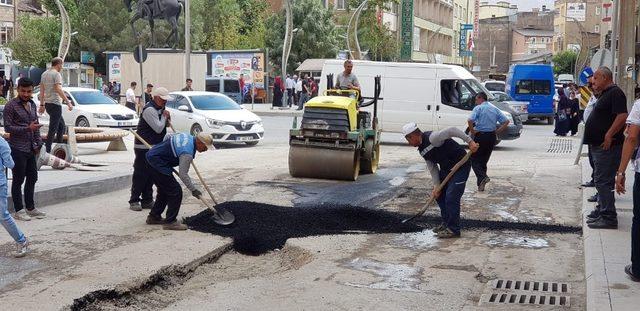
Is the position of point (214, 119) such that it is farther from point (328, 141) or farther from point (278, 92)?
point (278, 92)

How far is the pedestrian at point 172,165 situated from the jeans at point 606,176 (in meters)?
4.58

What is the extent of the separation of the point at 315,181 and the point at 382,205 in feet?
9.42

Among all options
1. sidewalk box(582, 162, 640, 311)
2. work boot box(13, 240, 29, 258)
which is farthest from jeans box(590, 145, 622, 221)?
work boot box(13, 240, 29, 258)

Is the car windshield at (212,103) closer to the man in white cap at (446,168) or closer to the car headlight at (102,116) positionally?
the car headlight at (102,116)

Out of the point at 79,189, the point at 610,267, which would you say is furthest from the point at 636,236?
the point at 79,189

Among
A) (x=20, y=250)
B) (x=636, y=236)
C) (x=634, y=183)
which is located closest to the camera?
(x=636, y=236)

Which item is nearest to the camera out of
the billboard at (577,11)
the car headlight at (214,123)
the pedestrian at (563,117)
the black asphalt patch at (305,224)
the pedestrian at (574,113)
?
the black asphalt patch at (305,224)

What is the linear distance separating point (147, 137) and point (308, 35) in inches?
2026

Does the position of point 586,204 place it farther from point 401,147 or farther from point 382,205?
point 401,147

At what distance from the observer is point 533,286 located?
26.0ft

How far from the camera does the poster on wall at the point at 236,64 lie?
143 ft

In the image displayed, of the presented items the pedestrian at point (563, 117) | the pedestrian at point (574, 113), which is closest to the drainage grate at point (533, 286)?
the pedestrian at point (563, 117)

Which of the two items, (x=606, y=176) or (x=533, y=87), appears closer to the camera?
(x=606, y=176)

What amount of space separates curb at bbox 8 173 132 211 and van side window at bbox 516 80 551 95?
26244 mm
